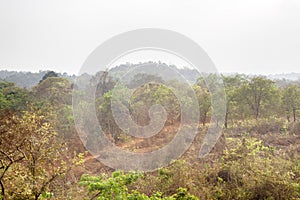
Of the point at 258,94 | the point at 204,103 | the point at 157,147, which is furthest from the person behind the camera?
the point at 258,94

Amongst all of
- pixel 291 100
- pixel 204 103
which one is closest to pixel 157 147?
pixel 204 103

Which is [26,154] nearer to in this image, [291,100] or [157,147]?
[157,147]

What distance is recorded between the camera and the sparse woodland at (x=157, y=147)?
159 inches

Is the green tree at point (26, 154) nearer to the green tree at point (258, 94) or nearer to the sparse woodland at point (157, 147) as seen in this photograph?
the sparse woodland at point (157, 147)

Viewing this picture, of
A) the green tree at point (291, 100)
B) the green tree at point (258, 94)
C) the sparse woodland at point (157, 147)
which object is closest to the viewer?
the sparse woodland at point (157, 147)

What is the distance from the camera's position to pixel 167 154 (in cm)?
968

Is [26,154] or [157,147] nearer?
[26,154]

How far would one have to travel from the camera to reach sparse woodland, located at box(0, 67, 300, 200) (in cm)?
404

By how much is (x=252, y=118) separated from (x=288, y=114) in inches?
77.6

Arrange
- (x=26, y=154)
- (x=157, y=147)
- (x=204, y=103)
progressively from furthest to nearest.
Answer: (x=204, y=103) < (x=157, y=147) < (x=26, y=154)

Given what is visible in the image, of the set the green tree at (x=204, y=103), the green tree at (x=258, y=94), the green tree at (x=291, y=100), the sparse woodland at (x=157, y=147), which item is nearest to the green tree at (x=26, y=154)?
the sparse woodland at (x=157, y=147)

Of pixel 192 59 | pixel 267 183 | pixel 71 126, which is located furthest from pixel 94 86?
pixel 267 183

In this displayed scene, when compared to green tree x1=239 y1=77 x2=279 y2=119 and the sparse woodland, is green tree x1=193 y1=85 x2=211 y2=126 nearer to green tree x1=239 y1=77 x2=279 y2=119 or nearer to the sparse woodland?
the sparse woodland

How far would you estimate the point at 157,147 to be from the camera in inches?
458
